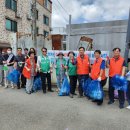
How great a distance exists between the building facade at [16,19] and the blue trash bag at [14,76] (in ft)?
35.0

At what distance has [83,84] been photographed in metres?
6.79

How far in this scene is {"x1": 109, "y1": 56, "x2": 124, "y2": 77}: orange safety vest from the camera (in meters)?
5.91

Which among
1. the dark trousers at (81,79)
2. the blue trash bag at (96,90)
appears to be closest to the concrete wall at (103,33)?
the dark trousers at (81,79)

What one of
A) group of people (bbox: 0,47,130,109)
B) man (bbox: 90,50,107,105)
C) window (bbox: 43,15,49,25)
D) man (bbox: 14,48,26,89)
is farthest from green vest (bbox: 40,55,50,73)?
window (bbox: 43,15,49,25)

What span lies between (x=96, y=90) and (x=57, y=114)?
144cm

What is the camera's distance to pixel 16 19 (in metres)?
25.9

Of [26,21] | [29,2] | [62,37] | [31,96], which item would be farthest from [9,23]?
[31,96]

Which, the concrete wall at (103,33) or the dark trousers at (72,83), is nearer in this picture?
the dark trousers at (72,83)

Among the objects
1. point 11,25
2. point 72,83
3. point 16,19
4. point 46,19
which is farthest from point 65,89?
point 46,19

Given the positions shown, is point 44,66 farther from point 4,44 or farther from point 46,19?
point 46,19

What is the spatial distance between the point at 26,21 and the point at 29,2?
9.39 ft

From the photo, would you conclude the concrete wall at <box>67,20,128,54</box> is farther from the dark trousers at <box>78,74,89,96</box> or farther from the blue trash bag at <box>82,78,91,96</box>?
the blue trash bag at <box>82,78,91,96</box>

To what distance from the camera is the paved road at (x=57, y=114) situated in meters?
4.57

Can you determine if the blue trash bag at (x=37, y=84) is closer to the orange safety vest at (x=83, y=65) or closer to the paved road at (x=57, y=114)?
the paved road at (x=57, y=114)
